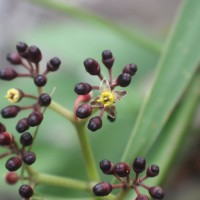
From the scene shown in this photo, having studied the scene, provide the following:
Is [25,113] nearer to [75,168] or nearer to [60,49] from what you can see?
[75,168]

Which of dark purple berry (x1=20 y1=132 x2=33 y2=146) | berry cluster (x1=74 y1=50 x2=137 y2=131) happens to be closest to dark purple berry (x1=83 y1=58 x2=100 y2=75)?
berry cluster (x1=74 y1=50 x2=137 y2=131)

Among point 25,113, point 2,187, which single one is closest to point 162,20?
point 25,113

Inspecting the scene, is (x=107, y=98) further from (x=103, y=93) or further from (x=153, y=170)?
(x=153, y=170)

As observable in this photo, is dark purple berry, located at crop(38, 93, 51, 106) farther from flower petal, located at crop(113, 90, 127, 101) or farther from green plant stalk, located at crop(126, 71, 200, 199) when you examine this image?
green plant stalk, located at crop(126, 71, 200, 199)

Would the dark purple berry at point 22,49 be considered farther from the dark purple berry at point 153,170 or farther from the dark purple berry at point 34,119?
the dark purple berry at point 153,170

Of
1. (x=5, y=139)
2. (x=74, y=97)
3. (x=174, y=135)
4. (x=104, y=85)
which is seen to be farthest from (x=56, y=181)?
(x=74, y=97)

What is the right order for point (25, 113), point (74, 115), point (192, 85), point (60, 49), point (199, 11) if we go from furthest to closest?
point (60, 49), point (25, 113), point (192, 85), point (199, 11), point (74, 115)
